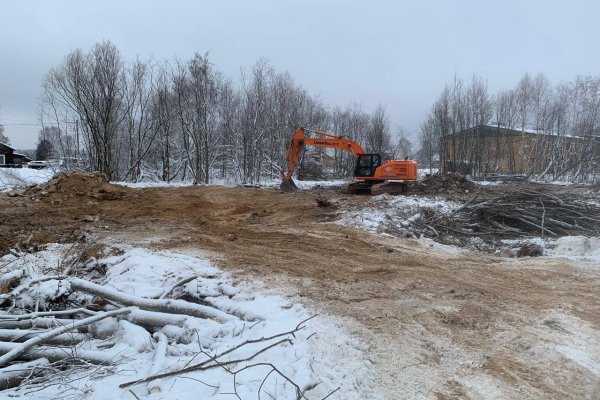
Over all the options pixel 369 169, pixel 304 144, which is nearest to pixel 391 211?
pixel 369 169

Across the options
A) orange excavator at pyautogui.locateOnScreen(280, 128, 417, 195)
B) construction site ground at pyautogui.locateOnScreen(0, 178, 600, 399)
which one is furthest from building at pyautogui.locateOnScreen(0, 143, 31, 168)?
construction site ground at pyautogui.locateOnScreen(0, 178, 600, 399)

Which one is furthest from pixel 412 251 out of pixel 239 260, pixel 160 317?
pixel 160 317

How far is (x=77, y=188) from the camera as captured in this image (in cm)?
1498

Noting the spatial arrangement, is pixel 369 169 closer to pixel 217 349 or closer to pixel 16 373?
pixel 217 349

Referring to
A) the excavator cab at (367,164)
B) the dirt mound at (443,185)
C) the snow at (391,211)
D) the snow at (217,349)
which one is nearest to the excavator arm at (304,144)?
the excavator cab at (367,164)

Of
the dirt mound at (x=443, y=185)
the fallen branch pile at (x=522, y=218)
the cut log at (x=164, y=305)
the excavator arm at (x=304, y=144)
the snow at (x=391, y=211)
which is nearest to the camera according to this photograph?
the cut log at (x=164, y=305)

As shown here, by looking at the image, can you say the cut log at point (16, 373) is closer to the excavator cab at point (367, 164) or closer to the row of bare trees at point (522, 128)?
the excavator cab at point (367, 164)

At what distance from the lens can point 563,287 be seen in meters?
6.34

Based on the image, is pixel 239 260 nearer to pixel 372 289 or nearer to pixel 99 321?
pixel 372 289

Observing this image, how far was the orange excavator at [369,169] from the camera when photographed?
59.3ft

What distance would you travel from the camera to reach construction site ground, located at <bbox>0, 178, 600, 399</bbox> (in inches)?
149

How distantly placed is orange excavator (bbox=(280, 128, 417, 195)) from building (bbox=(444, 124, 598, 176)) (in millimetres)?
19266

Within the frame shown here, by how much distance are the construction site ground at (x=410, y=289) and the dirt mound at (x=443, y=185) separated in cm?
791

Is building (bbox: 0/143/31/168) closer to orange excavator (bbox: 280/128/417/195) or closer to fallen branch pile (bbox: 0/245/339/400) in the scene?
orange excavator (bbox: 280/128/417/195)
